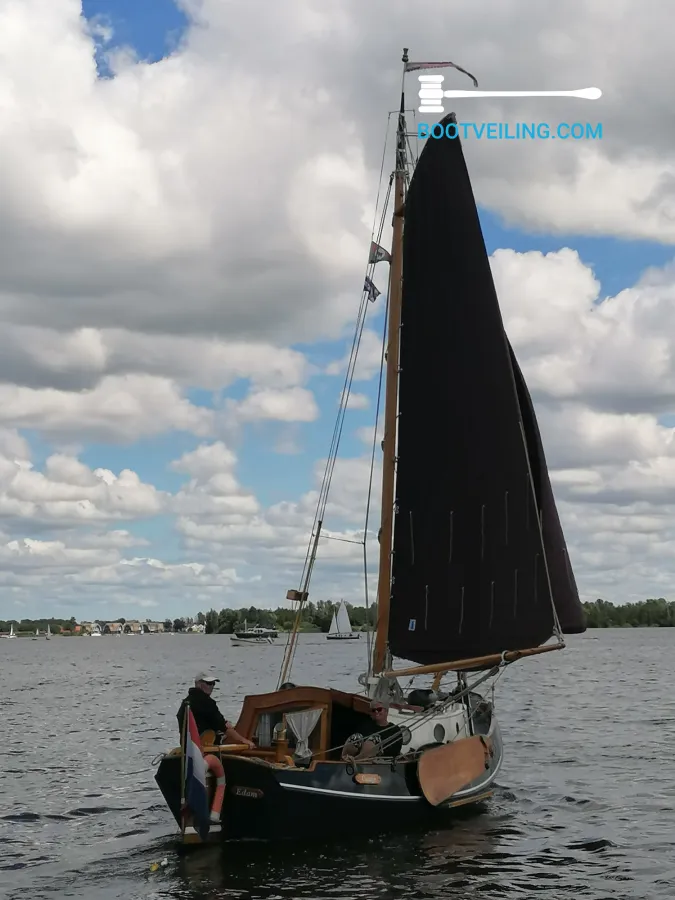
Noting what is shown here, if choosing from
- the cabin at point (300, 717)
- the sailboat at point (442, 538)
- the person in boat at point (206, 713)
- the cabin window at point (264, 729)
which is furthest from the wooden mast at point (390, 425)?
the person in boat at point (206, 713)

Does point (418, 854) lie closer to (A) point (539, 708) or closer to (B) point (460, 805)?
(B) point (460, 805)

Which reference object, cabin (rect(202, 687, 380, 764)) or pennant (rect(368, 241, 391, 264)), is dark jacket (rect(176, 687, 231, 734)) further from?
pennant (rect(368, 241, 391, 264))

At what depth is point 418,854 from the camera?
20094 millimetres

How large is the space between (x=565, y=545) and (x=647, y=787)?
25.1 ft

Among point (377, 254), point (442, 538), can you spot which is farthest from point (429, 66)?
point (442, 538)

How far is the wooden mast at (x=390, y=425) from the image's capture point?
23766mm

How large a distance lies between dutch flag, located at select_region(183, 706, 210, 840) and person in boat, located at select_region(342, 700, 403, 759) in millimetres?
2773

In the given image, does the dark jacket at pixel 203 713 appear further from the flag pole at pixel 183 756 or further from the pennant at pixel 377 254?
the pennant at pixel 377 254

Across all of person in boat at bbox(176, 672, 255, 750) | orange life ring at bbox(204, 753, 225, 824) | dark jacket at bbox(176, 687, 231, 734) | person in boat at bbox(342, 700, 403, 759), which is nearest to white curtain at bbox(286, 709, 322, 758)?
person in boat at bbox(342, 700, 403, 759)

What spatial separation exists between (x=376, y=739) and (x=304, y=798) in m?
2.09

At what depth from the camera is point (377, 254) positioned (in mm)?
25391

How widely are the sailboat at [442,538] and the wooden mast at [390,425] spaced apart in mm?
32

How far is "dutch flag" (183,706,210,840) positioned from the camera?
1845 cm

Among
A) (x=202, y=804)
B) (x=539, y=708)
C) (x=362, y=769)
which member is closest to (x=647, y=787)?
(x=362, y=769)
